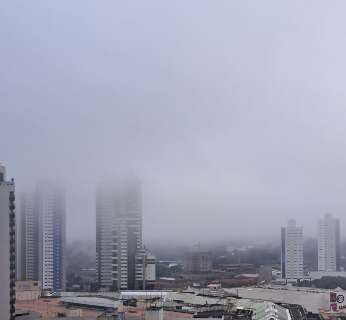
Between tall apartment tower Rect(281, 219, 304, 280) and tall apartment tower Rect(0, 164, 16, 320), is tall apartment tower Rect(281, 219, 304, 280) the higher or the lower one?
the lower one

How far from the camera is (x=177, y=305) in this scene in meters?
10.6

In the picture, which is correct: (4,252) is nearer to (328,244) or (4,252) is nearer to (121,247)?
(121,247)

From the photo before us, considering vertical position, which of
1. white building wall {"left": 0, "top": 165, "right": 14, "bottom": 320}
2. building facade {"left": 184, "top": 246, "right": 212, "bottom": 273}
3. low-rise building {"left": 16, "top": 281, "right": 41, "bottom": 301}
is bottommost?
building facade {"left": 184, "top": 246, "right": 212, "bottom": 273}

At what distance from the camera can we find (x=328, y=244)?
781 inches

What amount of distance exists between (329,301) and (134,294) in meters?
3.20

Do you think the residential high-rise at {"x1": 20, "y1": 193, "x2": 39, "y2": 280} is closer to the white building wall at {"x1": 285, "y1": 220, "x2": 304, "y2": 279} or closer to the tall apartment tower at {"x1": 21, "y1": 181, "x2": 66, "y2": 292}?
the tall apartment tower at {"x1": 21, "y1": 181, "x2": 66, "y2": 292}

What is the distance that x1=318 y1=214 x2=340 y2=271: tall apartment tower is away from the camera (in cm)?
1973

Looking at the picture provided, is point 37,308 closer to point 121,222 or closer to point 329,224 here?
point 121,222

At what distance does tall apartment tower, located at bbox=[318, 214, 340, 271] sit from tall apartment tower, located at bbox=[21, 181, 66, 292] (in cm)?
819

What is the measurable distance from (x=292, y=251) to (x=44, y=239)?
7.45 metres

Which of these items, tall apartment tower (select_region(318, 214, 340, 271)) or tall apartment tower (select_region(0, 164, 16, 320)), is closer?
tall apartment tower (select_region(0, 164, 16, 320))

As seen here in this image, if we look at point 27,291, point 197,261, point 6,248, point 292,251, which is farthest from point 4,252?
point 292,251

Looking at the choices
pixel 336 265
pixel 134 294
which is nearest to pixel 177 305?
pixel 134 294

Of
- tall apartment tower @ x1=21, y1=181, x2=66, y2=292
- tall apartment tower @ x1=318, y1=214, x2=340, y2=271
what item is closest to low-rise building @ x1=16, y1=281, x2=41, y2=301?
tall apartment tower @ x1=21, y1=181, x2=66, y2=292
